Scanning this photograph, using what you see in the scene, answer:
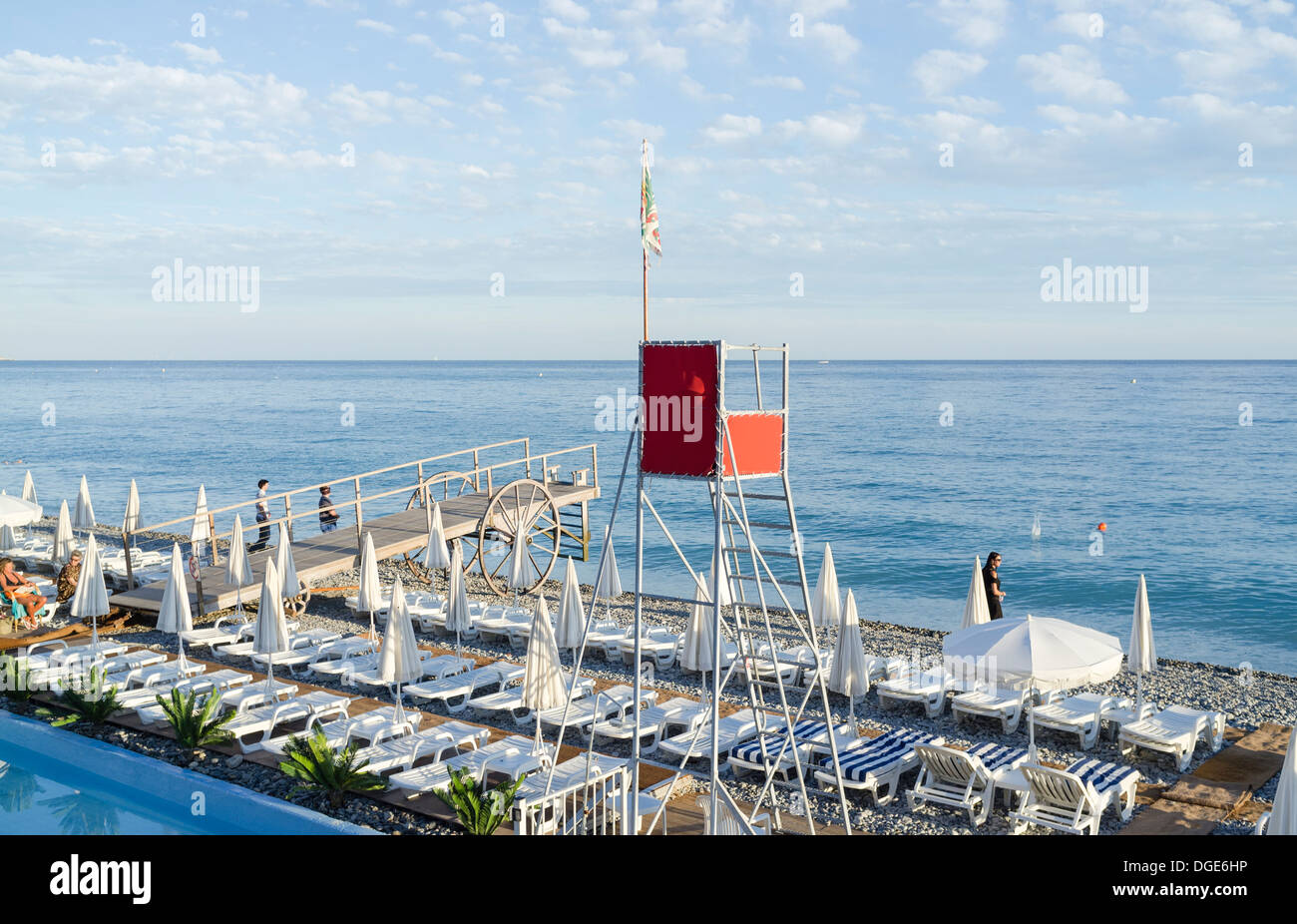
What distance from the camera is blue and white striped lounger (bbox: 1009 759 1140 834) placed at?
9344 millimetres

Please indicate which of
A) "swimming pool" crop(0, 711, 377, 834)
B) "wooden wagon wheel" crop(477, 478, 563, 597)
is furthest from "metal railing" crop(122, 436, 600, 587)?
"swimming pool" crop(0, 711, 377, 834)

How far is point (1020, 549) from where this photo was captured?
3547 centimetres

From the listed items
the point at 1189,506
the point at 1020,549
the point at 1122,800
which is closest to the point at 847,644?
the point at 1122,800

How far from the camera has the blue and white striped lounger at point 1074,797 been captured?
934 cm

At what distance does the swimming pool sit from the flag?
18.8ft

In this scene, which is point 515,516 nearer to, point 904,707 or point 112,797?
point 904,707

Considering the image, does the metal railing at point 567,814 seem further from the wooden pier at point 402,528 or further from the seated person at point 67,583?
the seated person at point 67,583

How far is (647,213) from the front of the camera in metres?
9.00

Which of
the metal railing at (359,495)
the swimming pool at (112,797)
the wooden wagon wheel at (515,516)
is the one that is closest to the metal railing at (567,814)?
the swimming pool at (112,797)

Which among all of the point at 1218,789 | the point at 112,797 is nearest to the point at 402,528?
the point at 112,797
